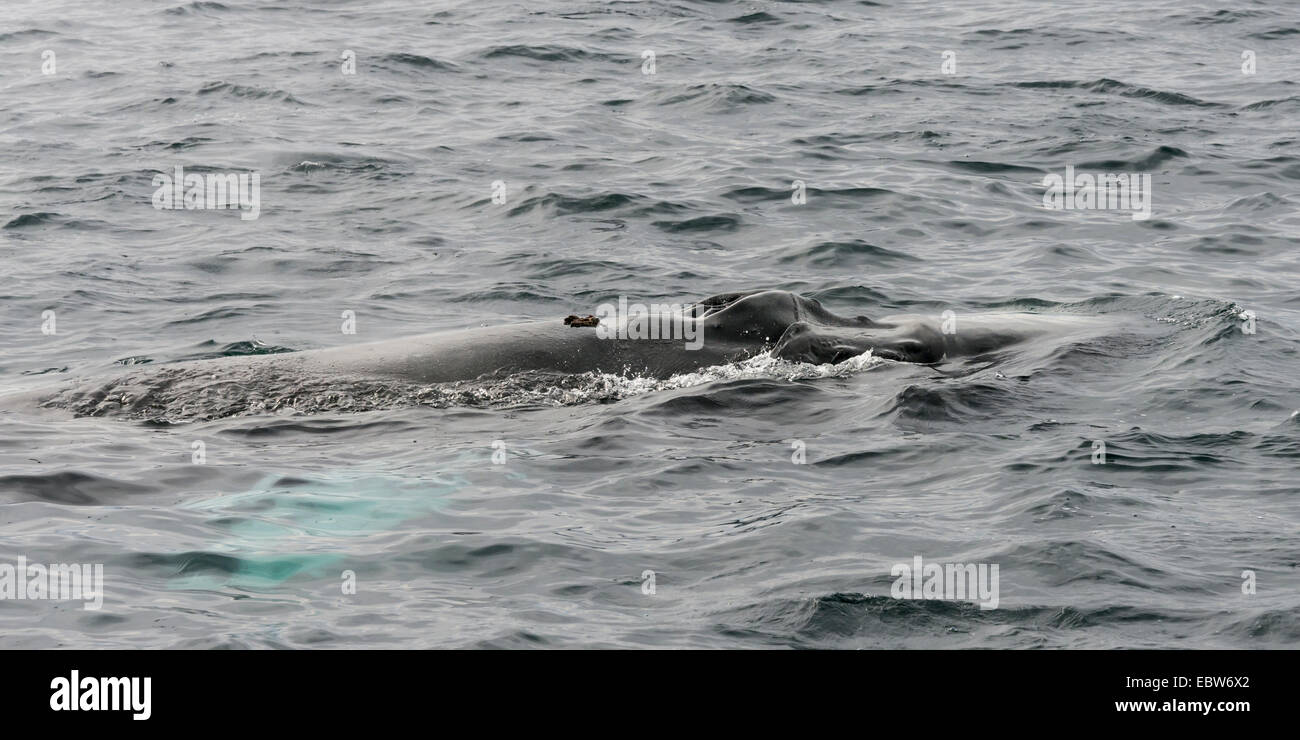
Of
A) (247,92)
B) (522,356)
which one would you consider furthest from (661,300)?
(247,92)

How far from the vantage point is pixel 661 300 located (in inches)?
723

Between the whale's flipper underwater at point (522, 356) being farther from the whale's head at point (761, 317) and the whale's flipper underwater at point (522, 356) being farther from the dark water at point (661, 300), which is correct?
the dark water at point (661, 300)

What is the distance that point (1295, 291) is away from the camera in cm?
1822

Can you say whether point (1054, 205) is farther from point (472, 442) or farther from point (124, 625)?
point (124, 625)

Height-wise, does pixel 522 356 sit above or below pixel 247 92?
below

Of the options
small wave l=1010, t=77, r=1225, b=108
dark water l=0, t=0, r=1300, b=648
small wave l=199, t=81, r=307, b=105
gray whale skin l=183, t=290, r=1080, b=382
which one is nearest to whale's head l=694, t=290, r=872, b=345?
gray whale skin l=183, t=290, r=1080, b=382

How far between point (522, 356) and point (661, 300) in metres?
5.06

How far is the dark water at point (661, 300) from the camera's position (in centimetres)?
923

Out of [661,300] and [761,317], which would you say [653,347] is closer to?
[761,317]

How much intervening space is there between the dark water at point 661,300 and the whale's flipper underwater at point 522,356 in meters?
0.26

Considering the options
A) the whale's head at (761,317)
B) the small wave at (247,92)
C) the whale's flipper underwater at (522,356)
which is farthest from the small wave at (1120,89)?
the whale's head at (761,317)
